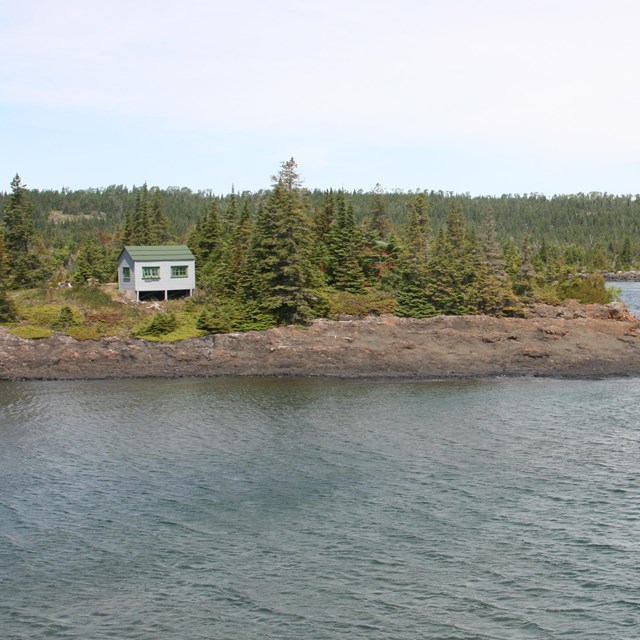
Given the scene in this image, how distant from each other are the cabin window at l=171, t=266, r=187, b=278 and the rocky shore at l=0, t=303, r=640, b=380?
44.9 feet

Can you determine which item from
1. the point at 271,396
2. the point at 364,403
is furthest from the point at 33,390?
the point at 364,403

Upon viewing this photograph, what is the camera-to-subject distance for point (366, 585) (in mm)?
24969

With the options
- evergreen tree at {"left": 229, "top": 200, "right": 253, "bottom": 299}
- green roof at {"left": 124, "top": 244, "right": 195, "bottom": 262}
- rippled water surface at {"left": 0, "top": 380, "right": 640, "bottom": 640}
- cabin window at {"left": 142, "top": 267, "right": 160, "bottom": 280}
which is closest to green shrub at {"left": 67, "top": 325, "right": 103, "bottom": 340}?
cabin window at {"left": 142, "top": 267, "right": 160, "bottom": 280}

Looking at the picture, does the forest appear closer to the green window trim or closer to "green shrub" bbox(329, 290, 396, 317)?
"green shrub" bbox(329, 290, 396, 317)

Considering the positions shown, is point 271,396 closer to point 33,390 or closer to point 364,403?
point 364,403

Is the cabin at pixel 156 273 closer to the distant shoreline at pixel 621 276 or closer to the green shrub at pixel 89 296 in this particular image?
the green shrub at pixel 89 296

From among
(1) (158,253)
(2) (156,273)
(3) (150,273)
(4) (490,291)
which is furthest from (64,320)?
(4) (490,291)

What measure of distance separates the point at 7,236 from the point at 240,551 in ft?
223

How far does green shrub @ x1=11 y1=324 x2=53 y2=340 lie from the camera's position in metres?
64.6

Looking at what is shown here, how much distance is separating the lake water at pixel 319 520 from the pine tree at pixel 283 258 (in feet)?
64.3

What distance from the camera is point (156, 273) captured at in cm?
7644

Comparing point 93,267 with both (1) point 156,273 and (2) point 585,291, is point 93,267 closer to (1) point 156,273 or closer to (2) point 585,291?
(1) point 156,273

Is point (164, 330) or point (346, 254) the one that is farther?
point (346, 254)

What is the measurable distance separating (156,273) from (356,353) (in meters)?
24.6
